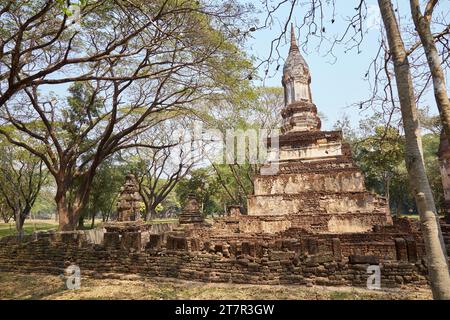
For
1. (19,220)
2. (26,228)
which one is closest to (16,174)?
(19,220)

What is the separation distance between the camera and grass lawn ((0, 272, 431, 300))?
18.0ft

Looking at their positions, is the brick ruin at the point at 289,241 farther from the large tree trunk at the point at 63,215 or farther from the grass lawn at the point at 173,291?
the large tree trunk at the point at 63,215

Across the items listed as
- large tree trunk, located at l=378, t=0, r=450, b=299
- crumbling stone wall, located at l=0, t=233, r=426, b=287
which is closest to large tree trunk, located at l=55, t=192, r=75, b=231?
crumbling stone wall, located at l=0, t=233, r=426, b=287

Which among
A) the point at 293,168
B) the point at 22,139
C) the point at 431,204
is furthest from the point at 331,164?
the point at 22,139

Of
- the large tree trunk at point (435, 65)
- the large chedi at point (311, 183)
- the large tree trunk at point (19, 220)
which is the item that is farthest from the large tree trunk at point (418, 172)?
the large tree trunk at point (19, 220)

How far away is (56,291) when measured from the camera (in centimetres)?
643

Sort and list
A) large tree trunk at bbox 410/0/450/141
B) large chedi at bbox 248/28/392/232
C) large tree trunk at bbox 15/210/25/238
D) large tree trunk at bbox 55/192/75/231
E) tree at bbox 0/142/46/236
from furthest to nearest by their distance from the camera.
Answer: large tree trunk at bbox 15/210/25/238
tree at bbox 0/142/46/236
large tree trunk at bbox 55/192/75/231
large chedi at bbox 248/28/392/232
large tree trunk at bbox 410/0/450/141

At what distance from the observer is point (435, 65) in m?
3.66

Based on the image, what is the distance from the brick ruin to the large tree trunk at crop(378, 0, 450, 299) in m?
3.11

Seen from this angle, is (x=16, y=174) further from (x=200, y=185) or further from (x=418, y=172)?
(x=418, y=172)

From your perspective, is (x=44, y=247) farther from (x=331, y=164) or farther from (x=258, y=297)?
(x=331, y=164)

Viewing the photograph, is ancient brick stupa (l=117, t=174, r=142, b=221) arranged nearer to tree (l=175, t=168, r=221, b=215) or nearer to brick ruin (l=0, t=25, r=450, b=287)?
brick ruin (l=0, t=25, r=450, b=287)

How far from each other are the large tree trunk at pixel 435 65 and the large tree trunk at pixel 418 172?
0.39 m

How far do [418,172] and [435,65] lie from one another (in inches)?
56.7
